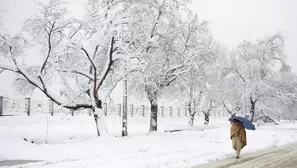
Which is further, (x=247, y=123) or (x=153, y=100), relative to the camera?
(x=153, y=100)

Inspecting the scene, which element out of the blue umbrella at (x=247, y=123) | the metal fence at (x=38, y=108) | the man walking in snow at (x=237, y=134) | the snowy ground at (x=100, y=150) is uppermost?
the metal fence at (x=38, y=108)

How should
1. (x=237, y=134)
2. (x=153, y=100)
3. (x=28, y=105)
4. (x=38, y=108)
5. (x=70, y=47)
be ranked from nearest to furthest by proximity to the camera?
(x=237, y=134) < (x=70, y=47) < (x=153, y=100) < (x=28, y=105) < (x=38, y=108)

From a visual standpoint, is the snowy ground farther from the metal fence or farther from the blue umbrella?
the metal fence

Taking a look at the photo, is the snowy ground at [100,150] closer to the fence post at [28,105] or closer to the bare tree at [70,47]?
the bare tree at [70,47]

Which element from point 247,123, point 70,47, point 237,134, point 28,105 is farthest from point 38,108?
point 247,123

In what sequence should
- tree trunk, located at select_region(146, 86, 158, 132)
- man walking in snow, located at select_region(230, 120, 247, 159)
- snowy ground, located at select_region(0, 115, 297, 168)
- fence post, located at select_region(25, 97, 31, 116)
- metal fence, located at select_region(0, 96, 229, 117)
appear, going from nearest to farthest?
snowy ground, located at select_region(0, 115, 297, 168) < man walking in snow, located at select_region(230, 120, 247, 159) < tree trunk, located at select_region(146, 86, 158, 132) < metal fence, located at select_region(0, 96, 229, 117) < fence post, located at select_region(25, 97, 31, 116)

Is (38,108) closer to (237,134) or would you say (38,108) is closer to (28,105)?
(28,105)

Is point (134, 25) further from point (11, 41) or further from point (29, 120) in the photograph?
point (29, 120)

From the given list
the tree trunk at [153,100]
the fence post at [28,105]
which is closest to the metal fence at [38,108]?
the fence post at [28,105]

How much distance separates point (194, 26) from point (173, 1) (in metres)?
2.55

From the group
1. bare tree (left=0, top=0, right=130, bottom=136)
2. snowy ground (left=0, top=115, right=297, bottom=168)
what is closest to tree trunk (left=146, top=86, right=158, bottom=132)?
snowy ground (left=0, top=115, right=297, bottom=168)

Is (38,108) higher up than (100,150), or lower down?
higher up

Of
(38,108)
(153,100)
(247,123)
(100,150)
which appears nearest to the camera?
(247,123)

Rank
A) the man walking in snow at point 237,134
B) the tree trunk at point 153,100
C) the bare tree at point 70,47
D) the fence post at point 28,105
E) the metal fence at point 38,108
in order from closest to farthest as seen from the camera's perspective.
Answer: the man walking in snow at point 237,134
the bare tree at point 70,47
the tree trunk at point 153,100
the metal fence at point 38,108
the fence post at point 28,105
